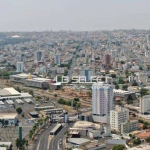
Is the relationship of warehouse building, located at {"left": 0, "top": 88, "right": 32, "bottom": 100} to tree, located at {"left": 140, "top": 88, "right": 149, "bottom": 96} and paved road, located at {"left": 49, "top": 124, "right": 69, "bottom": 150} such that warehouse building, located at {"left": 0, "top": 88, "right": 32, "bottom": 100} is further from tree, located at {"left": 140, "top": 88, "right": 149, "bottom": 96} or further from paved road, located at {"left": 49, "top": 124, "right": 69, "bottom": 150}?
paved road, located at {"left": 49, "top": 124, "right": 69, "bottom": 150}

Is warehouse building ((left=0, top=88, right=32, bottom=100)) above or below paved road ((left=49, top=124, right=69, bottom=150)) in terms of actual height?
above

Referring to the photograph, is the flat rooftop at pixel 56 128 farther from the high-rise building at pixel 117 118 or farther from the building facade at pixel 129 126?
the building facade at pixel 129 126

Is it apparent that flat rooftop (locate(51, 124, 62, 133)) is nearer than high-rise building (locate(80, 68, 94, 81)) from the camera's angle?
Yes

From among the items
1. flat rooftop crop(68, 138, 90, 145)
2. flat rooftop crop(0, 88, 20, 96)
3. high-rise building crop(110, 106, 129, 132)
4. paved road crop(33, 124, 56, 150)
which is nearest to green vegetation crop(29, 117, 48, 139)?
paved road crop(33, 124, 56, 150)

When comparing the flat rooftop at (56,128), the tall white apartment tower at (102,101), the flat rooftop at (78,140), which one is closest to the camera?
the flat rooftop at (78,140)

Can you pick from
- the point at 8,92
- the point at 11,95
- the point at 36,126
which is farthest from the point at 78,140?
the point at 8,92

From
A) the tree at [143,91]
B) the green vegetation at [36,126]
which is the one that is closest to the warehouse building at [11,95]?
the green vegetation at [36,126]

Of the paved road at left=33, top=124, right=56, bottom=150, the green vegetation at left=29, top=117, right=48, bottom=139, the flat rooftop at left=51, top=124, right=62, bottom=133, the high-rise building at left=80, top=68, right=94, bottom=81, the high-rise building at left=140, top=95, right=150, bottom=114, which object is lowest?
the paved road at left=33, top=124, right=56, bottom=150

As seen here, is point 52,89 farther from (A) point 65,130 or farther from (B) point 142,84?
(A) point 65,130

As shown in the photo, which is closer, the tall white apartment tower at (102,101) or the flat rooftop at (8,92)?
the tall white apartment tower at (102,101)
